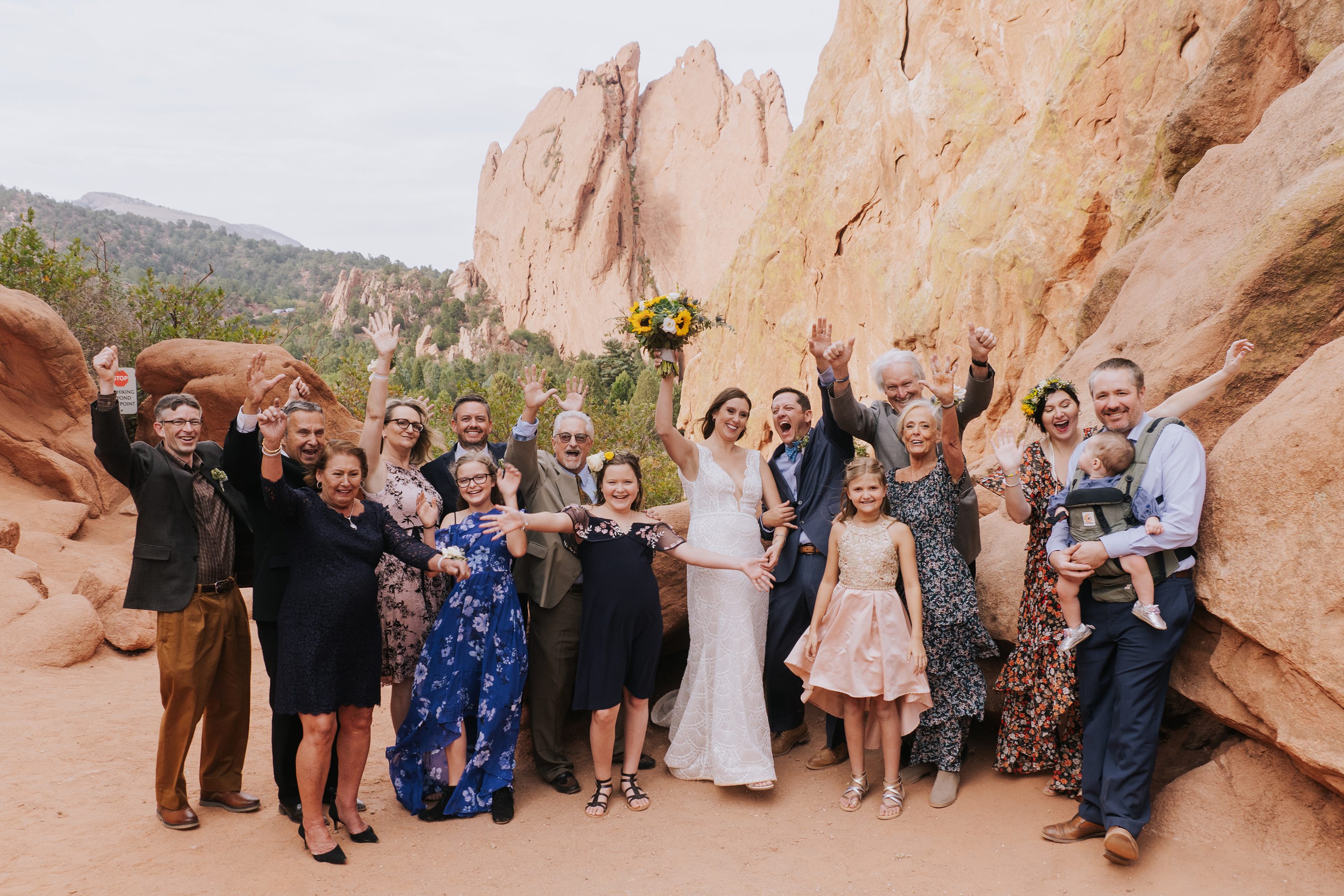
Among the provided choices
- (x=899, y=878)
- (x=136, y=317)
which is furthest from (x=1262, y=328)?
(x=136, y=317)

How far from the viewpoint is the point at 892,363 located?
14.9 feet

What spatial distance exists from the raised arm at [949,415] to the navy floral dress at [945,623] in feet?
0.35

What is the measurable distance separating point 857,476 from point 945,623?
0.86m

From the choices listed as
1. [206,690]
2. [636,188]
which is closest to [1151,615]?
[206,690]

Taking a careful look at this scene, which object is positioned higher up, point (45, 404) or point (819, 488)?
point (45, 404)

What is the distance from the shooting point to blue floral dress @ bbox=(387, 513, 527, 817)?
4.18 m

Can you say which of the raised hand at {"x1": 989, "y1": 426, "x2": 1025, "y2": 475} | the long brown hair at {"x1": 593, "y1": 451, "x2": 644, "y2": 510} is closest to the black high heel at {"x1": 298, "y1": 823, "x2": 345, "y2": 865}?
the long brown hair at {"x1": 593, "y1": 451, "x2": 644, "y2": 510}

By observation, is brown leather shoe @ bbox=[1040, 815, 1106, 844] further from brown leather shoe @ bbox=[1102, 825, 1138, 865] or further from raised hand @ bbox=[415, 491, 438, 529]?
raised hand @ bbox=[415, 491, 438, 529]

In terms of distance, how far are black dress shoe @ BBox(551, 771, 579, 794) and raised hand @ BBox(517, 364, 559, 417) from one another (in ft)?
6.58

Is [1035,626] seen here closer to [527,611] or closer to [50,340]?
[527,611]

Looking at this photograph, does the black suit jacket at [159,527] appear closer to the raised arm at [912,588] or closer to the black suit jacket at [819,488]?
the black suit jacket at [819,488]

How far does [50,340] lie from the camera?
1100cm

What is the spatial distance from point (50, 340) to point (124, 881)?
32.8 feet

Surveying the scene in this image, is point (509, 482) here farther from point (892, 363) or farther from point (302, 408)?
point (892, 363)
